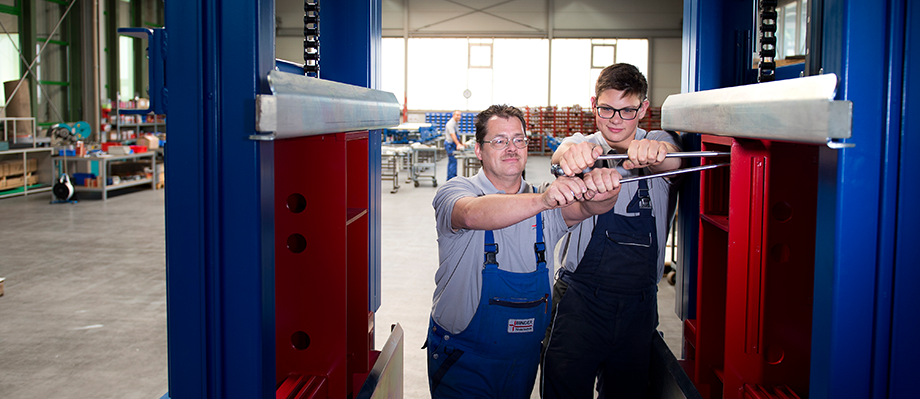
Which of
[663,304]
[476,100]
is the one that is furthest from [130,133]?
[663,304]

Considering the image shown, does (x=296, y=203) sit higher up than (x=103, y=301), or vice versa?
(x=296, y=203)

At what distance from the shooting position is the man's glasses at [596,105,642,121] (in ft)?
8.71

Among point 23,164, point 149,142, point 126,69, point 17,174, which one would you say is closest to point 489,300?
point 23,164

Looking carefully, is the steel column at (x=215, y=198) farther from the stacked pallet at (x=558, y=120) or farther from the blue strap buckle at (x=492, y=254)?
the stacked pallet at (x=558, y=120)

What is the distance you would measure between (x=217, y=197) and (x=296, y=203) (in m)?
0.68

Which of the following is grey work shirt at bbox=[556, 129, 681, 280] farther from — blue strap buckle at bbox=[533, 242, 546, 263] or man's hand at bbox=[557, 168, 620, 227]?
blue strap buckle at bbox=[533, 242, 546, 263]

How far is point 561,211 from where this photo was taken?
2.47 metres

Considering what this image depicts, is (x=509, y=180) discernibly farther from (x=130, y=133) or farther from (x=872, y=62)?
(x=130, y=133)

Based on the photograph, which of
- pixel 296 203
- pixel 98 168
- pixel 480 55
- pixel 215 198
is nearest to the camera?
pixel 215 198

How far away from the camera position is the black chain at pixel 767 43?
6.95 feet

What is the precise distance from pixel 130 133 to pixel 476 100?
1185 cm

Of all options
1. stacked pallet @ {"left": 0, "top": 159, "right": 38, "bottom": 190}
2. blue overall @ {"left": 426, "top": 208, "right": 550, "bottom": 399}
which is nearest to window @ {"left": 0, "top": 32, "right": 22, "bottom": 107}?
stacked pallet @ {"left": 0, "top": 159, "right": 38, "bottom": 190}

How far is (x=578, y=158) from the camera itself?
2.00m

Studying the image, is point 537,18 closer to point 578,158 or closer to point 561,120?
point 561,120
